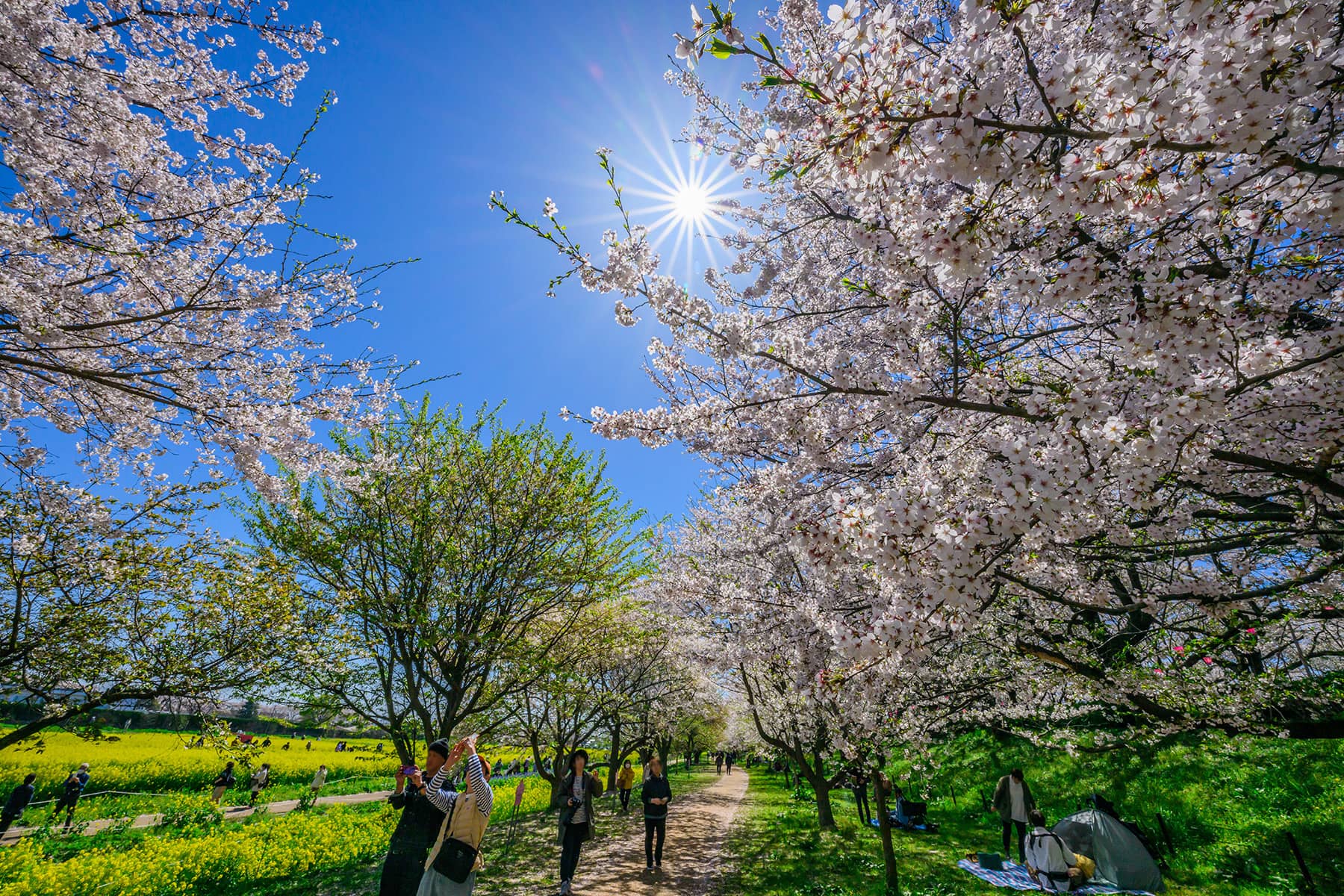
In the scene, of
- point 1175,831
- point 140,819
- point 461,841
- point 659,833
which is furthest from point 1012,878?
point 140,819

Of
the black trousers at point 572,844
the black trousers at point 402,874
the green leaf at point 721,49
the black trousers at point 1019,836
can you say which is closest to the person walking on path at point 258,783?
the black trousers at point 572,844

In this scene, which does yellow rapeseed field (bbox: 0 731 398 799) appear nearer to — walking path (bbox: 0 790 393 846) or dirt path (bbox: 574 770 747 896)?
walking path (bbox: 0 790 393 846)

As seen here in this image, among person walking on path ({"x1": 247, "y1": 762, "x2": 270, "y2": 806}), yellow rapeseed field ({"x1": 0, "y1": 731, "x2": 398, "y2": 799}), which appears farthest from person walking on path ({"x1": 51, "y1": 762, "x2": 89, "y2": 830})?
person walking on path ({"x1": 247, "y1": 762, "x2": 270, "y2": 806})

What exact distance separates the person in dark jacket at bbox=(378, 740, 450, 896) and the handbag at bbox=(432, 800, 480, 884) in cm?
A: 46

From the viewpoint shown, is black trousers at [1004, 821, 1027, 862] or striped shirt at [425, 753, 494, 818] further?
black trousers at [1004, 821, 1027, 862]

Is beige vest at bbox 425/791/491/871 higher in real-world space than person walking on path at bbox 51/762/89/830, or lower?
higher

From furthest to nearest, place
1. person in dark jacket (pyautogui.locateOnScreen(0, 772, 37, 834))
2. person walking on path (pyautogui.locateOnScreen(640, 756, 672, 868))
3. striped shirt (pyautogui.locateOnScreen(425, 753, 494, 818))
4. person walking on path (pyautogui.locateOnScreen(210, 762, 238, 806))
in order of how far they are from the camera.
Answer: person walking on path (pyautogui.locateOnScreen(210, 762, 238, 806)) < person in dark jacket (pyautogui.locateOnScreen(0, 772, 37, 834)) < person walking on path (pyautogui.locateOnScreen(640, 756, 672, 868)) < striped shirt (pyautogui.locateOnScreen(425, 753, 494, 818))

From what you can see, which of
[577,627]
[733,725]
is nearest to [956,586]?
[577,627]

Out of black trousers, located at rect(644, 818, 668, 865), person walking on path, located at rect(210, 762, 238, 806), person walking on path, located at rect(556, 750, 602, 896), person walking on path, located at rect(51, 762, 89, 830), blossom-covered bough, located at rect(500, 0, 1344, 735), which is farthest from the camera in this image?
person walking on path, located at rect(210, 762, 238, 806)

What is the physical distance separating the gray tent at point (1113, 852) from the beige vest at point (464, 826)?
8.78m

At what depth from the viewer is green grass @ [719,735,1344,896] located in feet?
23.3

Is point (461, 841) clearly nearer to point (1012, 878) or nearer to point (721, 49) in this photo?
point (721, 49)

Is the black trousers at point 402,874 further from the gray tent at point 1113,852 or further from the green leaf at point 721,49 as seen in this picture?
the gray tent at point 1113,852

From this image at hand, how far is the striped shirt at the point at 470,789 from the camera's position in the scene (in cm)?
434
